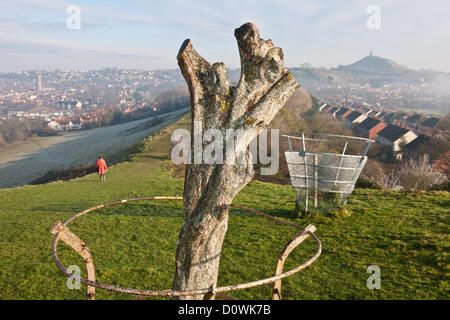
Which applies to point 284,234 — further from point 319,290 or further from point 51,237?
point 51,237

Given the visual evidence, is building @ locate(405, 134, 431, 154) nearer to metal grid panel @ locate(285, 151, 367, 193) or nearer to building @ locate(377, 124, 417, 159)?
building @ locate(377, 124, 417, 159)

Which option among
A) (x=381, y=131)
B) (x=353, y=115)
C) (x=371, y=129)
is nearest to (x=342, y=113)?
(x=353, y=115)

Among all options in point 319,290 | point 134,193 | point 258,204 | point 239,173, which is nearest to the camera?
point 239,173

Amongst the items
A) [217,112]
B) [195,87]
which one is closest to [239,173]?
[217,112]

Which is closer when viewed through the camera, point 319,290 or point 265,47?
point 265,47

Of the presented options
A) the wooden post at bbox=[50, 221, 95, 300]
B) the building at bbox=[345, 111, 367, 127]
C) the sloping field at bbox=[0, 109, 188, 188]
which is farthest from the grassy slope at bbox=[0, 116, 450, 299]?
the building at bbox=[345, 111, 367, 127]

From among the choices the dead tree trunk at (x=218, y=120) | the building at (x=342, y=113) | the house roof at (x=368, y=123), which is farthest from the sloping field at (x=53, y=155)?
the building at (x=342, y=113)
